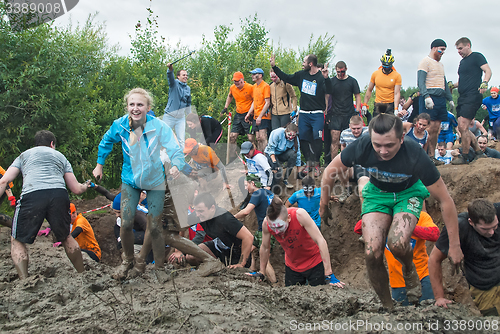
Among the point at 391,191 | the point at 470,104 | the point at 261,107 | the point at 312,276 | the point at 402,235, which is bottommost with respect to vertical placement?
the point at 312,276

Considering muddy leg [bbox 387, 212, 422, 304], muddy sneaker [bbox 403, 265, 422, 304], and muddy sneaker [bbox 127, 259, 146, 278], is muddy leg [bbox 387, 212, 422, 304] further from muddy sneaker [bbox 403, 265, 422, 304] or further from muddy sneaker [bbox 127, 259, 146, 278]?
muddy sneaker [bbox 127, 259, 146, 278]

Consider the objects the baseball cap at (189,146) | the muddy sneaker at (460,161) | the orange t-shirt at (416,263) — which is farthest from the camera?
the baseball cap at (189,146)

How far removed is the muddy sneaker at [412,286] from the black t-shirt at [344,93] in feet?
16.3

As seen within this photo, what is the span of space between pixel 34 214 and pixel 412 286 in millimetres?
4422

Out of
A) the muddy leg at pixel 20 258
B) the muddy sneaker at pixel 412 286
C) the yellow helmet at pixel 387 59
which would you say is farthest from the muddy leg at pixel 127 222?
the yellow helmet at pixel 387 59

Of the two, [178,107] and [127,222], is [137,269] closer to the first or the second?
[127,222]

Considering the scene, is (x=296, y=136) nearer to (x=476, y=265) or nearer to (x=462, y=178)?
(x=462, y=178)

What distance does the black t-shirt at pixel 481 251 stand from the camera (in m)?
3.68

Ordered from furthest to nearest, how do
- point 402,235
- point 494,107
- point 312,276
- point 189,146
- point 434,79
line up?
1. point 494,107
2. point 189,146
3. point 434,79
4. point 312,276
5. point 402,235

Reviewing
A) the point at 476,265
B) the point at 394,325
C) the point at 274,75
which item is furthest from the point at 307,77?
the point at 394,325

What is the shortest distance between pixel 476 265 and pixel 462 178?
12.4 ft

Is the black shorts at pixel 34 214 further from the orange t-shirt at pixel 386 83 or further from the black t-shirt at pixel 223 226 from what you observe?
the orange t-shirt at pixel 386 83

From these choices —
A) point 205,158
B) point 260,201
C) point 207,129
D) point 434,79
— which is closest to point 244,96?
point 207,129

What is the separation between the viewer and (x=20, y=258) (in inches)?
185
